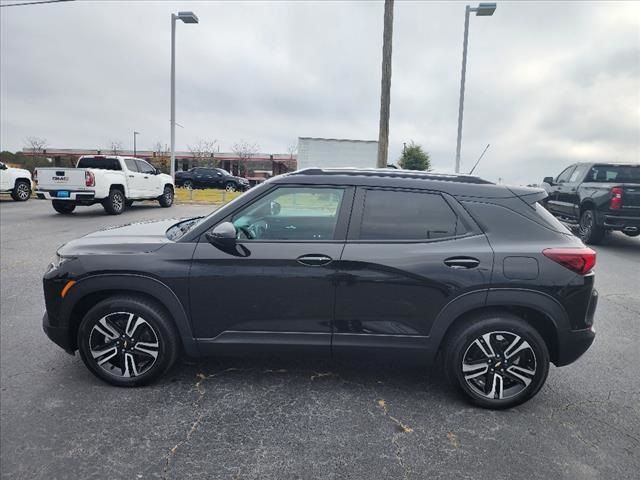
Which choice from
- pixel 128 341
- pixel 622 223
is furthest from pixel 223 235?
pixel 622 223

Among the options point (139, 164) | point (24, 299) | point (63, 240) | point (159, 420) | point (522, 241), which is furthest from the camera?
point (139, 164)

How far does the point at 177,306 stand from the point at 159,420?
759 mm

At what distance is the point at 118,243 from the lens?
10.5 ft

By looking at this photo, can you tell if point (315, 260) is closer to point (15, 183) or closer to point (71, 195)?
point (71, 195)

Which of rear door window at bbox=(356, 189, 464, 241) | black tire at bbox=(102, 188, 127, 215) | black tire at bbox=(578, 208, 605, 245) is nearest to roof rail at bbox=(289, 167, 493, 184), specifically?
rear door window at bbox=(356, 189, 464, 241)

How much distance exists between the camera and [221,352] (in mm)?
3129

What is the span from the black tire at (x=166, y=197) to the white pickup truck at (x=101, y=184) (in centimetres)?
6

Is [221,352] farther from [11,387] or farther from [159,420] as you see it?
[11,387]

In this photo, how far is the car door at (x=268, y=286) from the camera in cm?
299

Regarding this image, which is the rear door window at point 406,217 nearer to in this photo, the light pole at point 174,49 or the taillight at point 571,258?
the taillight at point 571,258

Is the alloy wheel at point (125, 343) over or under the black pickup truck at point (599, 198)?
under

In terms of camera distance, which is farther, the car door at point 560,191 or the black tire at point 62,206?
the black tire at point 62,206

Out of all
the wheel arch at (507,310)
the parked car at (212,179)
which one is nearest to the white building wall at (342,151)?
the parked car at (212,179)

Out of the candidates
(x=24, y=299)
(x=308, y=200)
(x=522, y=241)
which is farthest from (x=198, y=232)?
(x=24, y=299)
